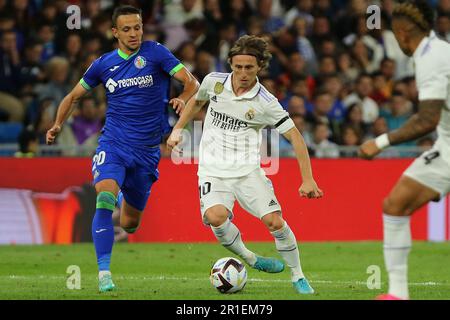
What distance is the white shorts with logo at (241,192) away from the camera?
1038 cm

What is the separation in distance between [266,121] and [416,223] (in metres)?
6.96

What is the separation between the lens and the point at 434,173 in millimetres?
8609

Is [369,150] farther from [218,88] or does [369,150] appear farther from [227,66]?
[227,66]

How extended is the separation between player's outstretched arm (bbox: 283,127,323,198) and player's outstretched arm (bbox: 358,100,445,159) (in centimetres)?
129

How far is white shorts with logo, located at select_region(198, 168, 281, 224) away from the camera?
10383mm

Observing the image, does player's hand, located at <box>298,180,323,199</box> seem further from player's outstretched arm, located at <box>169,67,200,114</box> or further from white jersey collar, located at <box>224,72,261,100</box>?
player's outstretched arm, located at <box>169,67,200,114</box>

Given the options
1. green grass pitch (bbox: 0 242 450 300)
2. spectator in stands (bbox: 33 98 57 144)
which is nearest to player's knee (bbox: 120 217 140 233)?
green grass pitch (bbox: 0 242 450 300)

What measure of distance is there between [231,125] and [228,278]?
1410 mm

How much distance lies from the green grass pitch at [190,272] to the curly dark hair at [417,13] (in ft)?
8.26

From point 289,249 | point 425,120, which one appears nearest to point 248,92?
point 289,249

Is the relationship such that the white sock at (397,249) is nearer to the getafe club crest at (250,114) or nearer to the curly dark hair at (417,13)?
the curly dark hair at (417,13)

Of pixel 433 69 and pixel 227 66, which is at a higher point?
pixel 227 66

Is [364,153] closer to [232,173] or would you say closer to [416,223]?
[232,173]

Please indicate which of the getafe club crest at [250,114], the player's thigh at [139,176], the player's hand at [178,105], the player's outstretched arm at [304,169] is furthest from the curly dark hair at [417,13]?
the player's thigh at [139,176]
